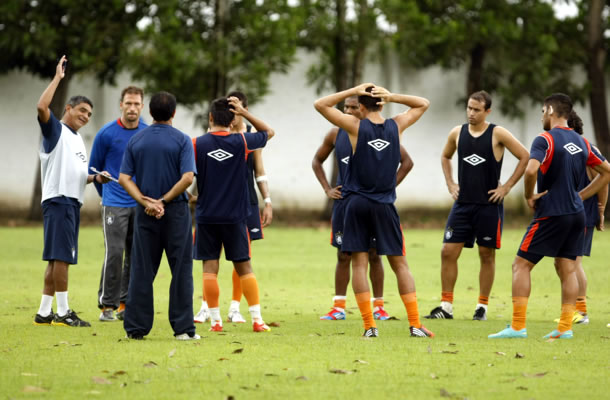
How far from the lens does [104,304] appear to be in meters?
9.30

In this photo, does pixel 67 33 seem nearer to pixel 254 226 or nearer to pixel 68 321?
pixel 254 226

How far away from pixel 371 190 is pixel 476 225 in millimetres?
2635

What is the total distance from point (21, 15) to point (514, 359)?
74.4 ft

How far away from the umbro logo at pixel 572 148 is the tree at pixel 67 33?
19898mm

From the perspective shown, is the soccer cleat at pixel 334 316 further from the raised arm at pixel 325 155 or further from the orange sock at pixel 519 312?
the orange sock at pixel 519 312

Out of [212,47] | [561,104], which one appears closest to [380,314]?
[561,104]

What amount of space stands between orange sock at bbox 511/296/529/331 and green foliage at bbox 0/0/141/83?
1989 cm

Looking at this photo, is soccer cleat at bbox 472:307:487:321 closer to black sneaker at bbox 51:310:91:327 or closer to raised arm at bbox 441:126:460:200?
raised arm at bbox 441:126:460:200

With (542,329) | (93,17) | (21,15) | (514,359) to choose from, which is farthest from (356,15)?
(514,359)

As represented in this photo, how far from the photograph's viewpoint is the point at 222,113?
8.13 meters

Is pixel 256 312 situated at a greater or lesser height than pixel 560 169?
lesser

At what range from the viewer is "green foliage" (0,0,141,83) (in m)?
25.6

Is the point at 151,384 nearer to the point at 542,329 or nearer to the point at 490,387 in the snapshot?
the point at 490,387

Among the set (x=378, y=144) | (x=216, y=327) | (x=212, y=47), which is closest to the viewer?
(x=378, y=144)
